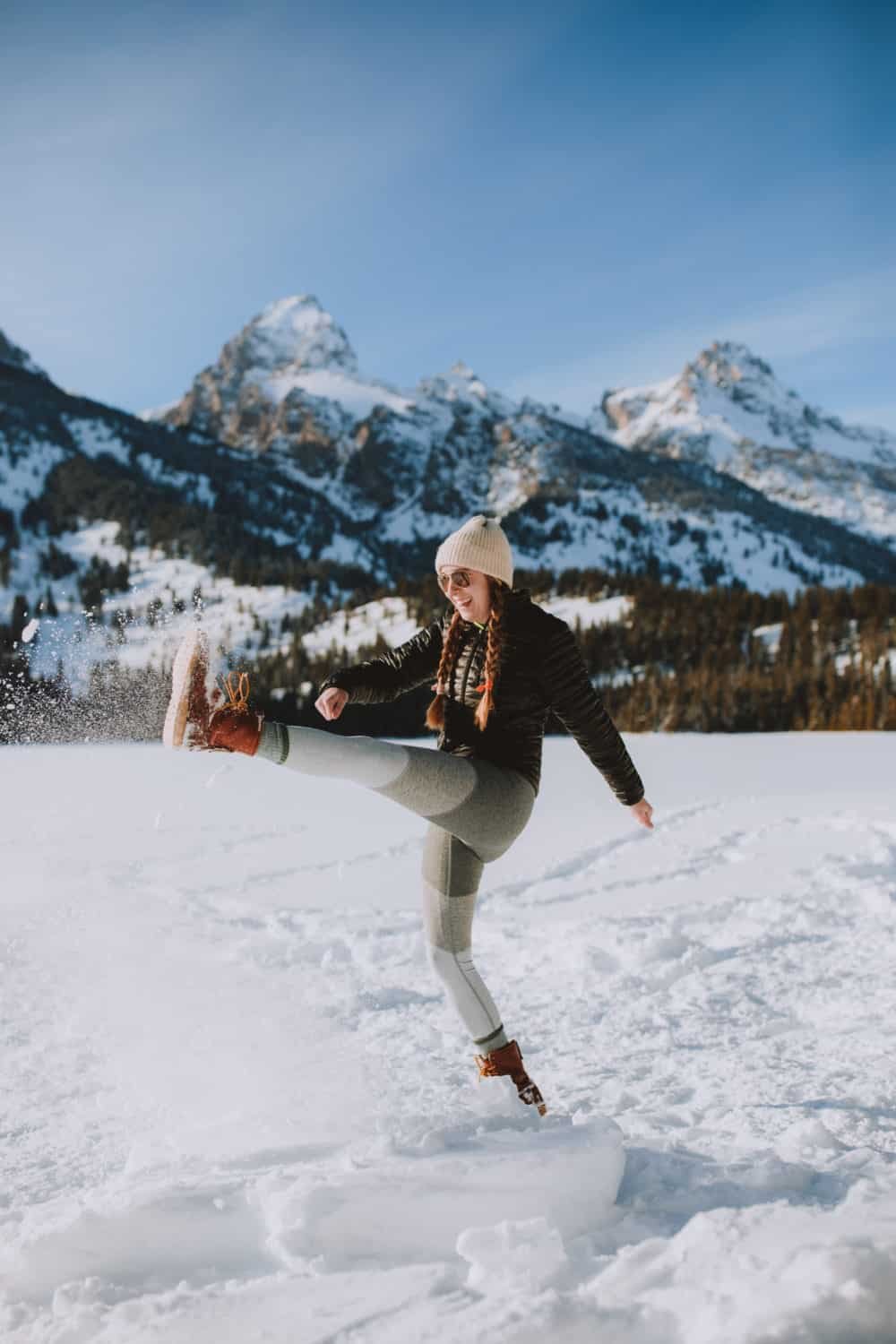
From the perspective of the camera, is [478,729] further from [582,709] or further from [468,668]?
[582,709]

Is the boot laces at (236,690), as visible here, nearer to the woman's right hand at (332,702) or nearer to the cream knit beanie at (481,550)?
the woman's right hand at (332,702)

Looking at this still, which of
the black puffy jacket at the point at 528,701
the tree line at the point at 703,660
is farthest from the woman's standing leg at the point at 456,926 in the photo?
the tree line at the point at 703,660

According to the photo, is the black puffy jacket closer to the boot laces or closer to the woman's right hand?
the woman's right hand

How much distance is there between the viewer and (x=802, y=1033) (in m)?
4.93

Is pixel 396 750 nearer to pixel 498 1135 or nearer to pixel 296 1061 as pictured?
pixel 498 1135

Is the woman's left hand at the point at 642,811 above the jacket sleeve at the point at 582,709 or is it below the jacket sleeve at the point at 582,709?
below

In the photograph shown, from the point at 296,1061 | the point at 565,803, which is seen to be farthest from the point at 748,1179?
the point at 565,803

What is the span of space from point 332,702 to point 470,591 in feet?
2.65

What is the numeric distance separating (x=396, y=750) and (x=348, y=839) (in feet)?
28.5

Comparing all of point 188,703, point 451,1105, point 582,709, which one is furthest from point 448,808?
point 451,1105

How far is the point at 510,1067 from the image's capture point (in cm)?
393

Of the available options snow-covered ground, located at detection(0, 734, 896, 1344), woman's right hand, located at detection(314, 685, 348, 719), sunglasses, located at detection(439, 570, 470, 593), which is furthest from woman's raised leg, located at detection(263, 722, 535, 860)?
snow-covered ground, located at detection(0, 734, 896, 1344)

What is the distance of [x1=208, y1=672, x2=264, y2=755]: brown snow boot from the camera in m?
3.49

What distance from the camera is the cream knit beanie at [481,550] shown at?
3.85 meters
